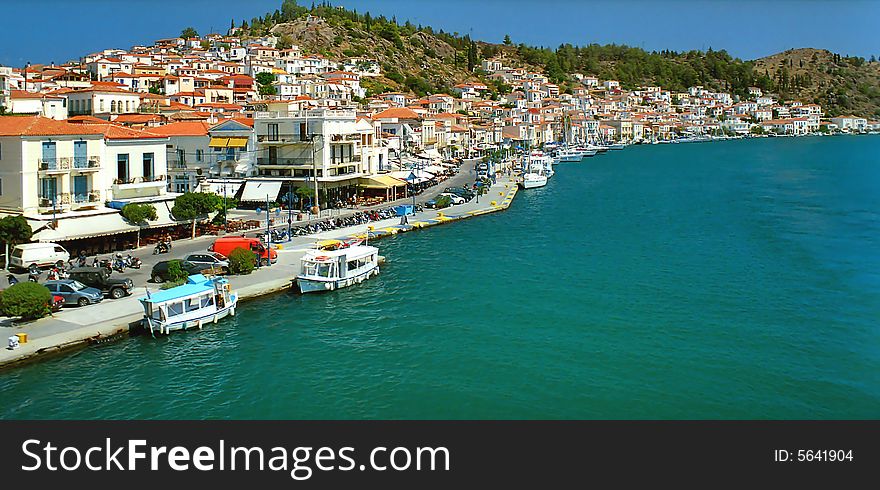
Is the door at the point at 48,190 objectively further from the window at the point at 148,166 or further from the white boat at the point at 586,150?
the white boat at the point at 586,150

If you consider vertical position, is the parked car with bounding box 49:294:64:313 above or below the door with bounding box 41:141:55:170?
below

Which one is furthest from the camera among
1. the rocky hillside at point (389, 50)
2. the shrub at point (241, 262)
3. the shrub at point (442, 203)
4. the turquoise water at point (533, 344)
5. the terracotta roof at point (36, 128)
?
the rocky hillside at point (389, 50)

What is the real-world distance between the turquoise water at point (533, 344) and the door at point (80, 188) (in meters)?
8.21

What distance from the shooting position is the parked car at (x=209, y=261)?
21719mm

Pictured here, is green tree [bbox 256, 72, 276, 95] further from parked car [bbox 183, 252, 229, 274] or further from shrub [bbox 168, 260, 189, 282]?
shrub [bbox 168, 260, 189, 282]

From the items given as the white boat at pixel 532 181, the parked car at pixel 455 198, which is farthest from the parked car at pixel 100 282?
the white boat at pixel 532 181

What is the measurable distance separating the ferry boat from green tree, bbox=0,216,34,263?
5.49m

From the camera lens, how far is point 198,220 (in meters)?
27.5

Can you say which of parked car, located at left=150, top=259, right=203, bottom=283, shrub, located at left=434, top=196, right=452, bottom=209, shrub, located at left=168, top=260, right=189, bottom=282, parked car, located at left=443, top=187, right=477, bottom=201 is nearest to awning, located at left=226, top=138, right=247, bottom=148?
shrub, located at left=434, top=196, right=452, bottom=209

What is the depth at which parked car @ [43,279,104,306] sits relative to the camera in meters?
18.2

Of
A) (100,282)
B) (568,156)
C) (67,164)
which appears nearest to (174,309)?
(100,282)

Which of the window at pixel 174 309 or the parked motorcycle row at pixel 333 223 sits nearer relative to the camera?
the window at pixel 174 309
